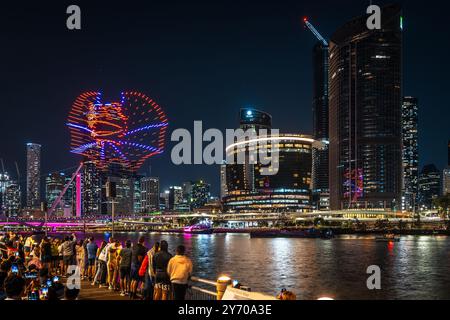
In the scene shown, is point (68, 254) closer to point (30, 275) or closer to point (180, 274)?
point (30, 275)

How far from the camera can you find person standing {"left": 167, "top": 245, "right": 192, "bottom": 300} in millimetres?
11852

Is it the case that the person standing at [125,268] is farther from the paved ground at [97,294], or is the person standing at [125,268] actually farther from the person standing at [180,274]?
the person standing at [180,274]

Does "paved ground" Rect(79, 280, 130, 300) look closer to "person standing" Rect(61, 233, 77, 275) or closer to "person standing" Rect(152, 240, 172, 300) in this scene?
"person standing" Rect(61, 233, 77, 275)

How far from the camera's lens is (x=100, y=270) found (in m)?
18.2

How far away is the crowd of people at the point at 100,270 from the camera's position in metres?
10.3

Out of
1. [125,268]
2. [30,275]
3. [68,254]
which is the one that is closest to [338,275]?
[68,254]

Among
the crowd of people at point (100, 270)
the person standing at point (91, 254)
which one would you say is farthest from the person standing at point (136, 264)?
the person standing at point (91, 254)

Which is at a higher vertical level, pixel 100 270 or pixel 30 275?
pixel 30 275

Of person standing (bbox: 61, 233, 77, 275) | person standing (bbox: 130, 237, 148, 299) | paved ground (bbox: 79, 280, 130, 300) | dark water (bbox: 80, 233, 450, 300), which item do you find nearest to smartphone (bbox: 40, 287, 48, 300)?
person standing (bbox: 130, 237, 148, 299)

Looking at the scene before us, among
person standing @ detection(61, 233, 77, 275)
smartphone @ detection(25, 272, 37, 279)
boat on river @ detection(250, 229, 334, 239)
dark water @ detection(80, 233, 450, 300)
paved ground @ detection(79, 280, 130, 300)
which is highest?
smartphone @ detection(25, 272, 37, 279)

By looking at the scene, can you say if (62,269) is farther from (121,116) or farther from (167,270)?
(121,116)

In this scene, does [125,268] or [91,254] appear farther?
[91,254]

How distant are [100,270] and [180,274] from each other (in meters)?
7.33

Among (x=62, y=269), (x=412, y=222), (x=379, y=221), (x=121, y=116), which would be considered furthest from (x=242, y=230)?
(x=62, y=269)
